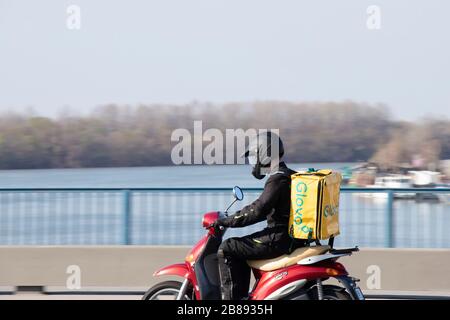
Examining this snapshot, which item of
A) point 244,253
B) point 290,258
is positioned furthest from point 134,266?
point 290,258

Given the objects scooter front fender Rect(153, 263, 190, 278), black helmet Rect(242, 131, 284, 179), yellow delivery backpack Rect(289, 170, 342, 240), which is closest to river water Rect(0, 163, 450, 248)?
scooter front fender Rect(153, 263, 190, 278)

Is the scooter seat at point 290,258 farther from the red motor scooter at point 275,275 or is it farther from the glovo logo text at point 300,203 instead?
the glovo logo text at point 300,203

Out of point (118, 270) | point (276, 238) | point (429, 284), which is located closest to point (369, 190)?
point (429, 284)

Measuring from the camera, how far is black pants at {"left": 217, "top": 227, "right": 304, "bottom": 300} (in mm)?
6973

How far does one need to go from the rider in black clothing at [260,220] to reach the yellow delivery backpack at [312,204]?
0.11 m

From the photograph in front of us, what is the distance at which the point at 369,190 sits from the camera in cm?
1043

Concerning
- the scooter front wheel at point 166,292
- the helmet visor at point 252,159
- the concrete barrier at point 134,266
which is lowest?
the concrete barrier at point 134,266

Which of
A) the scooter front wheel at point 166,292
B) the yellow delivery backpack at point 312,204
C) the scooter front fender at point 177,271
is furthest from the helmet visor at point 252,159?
the scooter front wheel at point 166,292

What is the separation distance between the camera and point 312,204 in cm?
678

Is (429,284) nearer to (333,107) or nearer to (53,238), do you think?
(53,238)

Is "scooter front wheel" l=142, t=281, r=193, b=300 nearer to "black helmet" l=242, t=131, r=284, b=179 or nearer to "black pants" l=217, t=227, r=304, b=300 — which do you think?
"black pants" l=217, t=227, r=304, b=300

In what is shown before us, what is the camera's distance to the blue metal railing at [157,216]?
10.5 metres
